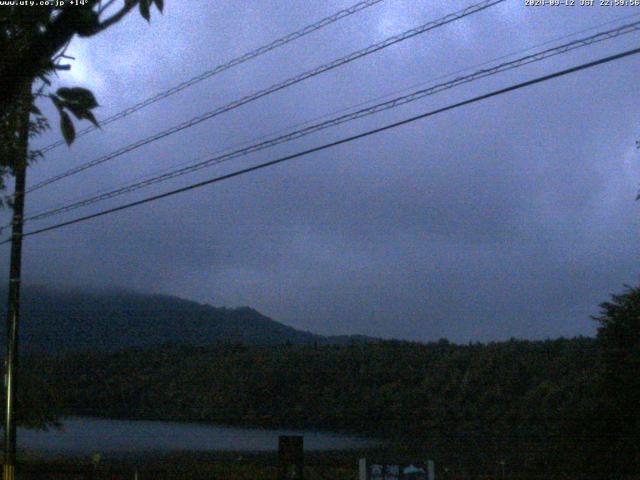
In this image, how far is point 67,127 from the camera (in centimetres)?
481

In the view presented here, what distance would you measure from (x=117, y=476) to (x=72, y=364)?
78.1 feet

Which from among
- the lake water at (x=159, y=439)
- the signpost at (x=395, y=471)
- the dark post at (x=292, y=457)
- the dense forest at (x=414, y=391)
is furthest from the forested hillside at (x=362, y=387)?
the signpost at (x=395, y=471)

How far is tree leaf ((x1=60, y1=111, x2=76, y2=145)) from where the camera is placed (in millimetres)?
4805

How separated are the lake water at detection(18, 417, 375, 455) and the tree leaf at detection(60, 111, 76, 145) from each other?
22799 millimetres

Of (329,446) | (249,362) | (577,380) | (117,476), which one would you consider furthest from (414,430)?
(117,476)

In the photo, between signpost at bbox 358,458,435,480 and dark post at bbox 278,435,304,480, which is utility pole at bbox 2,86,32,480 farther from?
signpost at bbox 358,458,435,480

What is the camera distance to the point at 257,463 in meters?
23.1

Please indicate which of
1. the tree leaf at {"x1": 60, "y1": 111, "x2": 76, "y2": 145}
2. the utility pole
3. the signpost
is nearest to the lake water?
the utility pole

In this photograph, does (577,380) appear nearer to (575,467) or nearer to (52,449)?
(575,467)

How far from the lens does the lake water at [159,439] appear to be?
28.9 meters

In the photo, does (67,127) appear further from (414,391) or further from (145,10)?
(414,391)

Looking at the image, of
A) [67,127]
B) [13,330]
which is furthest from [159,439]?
[67,127]

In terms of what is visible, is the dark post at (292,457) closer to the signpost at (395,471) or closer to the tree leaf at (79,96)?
the signpost at (395,471)

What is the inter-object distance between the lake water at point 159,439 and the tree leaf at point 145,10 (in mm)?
22973
